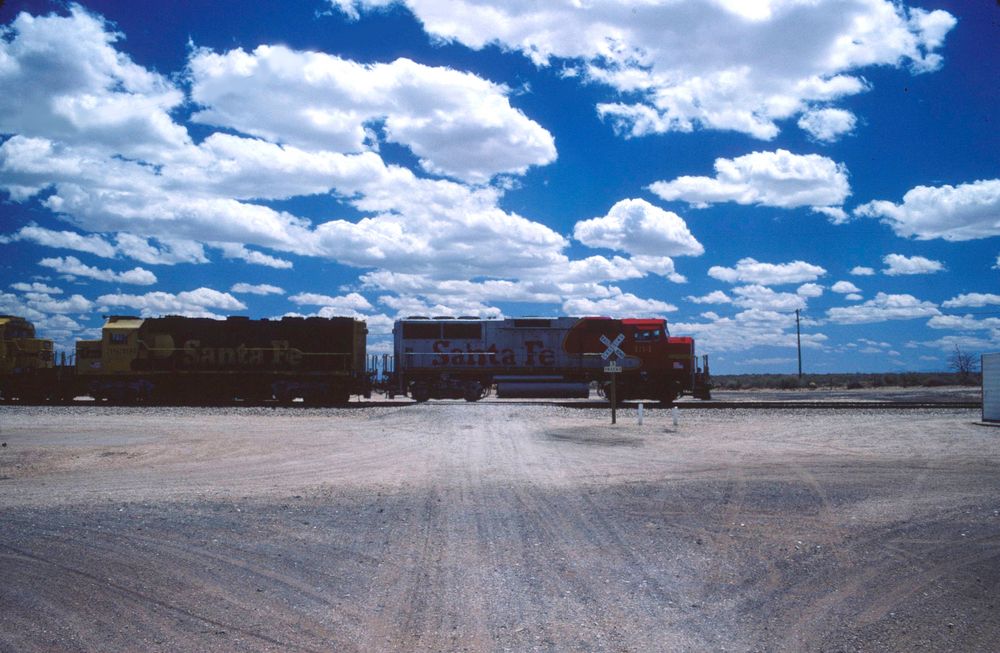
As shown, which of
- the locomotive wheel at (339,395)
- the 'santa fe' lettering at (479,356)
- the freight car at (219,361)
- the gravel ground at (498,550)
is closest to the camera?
the gravel ground at (498,550)

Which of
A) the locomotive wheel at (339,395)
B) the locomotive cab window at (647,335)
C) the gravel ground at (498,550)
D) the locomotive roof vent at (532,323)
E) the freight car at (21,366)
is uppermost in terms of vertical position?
the locomotive roof vent at (532,323)

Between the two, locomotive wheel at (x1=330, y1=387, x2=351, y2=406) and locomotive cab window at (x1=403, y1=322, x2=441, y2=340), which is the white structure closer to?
locomotive cab window at (x1=403, y1=322, x2=441, y2=340)

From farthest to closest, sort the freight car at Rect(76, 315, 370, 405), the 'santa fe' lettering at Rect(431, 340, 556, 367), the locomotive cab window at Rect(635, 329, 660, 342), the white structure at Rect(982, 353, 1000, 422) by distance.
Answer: the 'santa fe' lettering at Rect(431, 340, 556, 367), the locomotive cab window at Rect(635, 329, 660, 342), the freight car at Rect(76, 315, 370, 405), the white structure at Rect(982, 353, 1000, 422)

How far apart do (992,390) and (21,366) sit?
35.2 m

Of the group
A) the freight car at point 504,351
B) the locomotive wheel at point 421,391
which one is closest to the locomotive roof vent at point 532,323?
the freight car at point 504,351

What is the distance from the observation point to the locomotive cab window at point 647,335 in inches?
1243

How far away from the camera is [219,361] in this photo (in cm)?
3086

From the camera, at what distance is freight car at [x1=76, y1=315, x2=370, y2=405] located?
3048 cm

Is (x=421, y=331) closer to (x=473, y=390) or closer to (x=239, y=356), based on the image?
(x=473, y=390)

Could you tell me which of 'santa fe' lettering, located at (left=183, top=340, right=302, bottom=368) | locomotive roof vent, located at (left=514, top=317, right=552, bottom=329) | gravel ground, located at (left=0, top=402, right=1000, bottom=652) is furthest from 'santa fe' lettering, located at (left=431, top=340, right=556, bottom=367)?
gravel ground, located at (left=0, top=402, right=1000, bottom=652)

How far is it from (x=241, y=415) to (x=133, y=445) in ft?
29.4

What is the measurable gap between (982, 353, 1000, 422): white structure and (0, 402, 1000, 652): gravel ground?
9122 millimetres

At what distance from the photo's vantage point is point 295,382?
30.8m

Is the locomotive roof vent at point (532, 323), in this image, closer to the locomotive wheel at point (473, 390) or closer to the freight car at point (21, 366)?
the locomotive wheel at point (473, 390)
